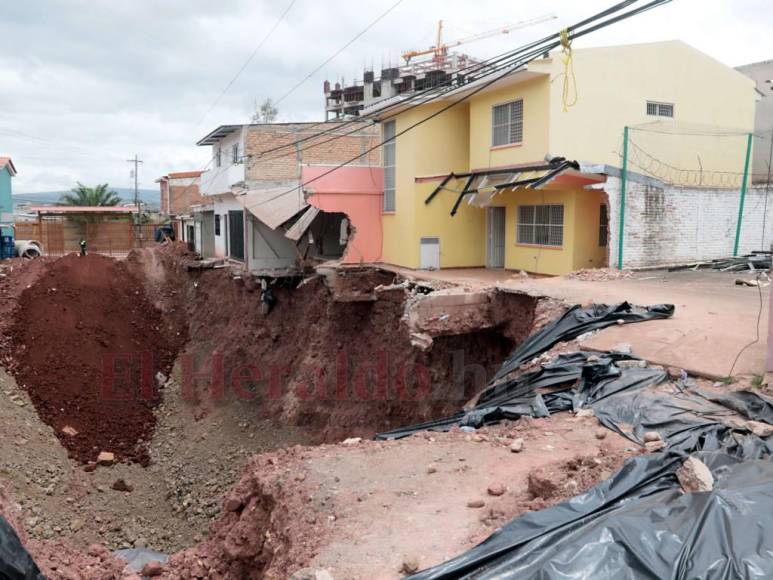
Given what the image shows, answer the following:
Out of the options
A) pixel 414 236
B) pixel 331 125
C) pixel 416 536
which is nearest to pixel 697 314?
pixel 416 536

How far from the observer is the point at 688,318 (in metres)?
11.0

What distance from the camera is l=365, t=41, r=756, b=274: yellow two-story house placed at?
17516 mm

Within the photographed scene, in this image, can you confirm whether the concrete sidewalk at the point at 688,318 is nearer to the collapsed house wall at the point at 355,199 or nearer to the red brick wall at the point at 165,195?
the collapsed house wall at the point at 355,199

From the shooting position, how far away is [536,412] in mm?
7895

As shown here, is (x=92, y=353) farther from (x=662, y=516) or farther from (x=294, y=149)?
(x=662, y=516)

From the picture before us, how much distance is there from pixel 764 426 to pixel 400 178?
16826 millimetres

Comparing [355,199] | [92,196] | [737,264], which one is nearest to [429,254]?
[355,199]

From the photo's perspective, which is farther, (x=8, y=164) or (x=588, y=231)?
(x=8, y=164)

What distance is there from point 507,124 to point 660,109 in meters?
4.57

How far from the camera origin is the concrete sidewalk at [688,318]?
8.98 metres

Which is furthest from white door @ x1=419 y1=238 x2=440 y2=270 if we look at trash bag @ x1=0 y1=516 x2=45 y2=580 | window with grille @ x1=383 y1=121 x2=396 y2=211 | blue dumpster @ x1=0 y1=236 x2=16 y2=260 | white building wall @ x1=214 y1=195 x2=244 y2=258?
blue dumpster @ x1=0 y1=236 x2=16 y2=260

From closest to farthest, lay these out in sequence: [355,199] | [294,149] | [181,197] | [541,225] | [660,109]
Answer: [541,225] < [660,109] < [355,199] < [294,149] < [181,197]

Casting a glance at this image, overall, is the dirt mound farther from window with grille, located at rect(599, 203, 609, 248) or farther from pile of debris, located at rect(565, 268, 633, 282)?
window with grille, located at rect(599, 203, 609, 248)

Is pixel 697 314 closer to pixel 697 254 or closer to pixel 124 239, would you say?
pixel 697 254
